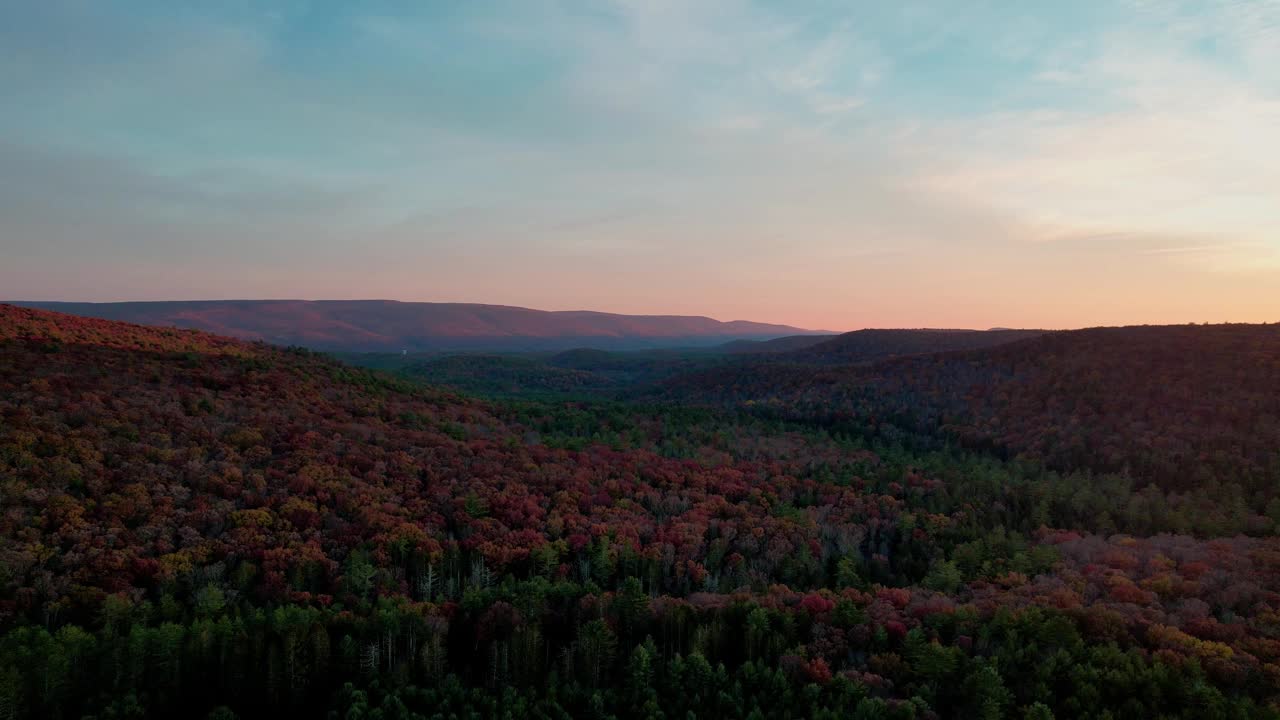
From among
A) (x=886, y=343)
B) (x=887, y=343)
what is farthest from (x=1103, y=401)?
(x=886, y=343)

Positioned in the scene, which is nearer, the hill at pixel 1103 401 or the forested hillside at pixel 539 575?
the forested hillside at pixel 539 575

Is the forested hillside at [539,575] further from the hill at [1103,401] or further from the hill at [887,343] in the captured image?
the hill at [887,343]

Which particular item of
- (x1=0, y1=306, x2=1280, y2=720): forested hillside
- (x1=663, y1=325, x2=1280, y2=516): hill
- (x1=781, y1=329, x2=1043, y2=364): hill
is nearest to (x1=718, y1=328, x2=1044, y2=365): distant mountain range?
(x1=781, y1=329, x2=1043, y2=364): hill

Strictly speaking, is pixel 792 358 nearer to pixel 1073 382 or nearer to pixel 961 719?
pixel 1073 382

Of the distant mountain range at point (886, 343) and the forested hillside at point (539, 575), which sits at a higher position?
the distant mountain range at point (886, 343)

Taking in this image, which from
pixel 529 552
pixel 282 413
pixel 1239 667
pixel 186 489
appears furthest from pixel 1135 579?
pixel 282 413

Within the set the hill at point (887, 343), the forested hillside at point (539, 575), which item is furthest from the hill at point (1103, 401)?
the hill at point (887, 343)

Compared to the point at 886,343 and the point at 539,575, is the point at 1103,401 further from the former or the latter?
the point at 886,343

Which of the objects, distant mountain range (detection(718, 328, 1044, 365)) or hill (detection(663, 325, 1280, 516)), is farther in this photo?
distant mountain range (detection(718, 328, 1044, 365))

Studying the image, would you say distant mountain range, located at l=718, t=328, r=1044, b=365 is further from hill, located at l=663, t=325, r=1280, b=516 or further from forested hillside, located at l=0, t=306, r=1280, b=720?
forested hillside, located at l=0, t=306, r=1280, b=720
